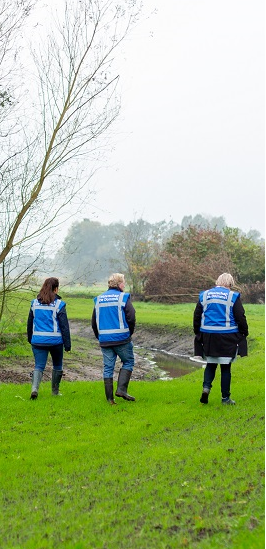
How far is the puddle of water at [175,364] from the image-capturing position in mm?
22959

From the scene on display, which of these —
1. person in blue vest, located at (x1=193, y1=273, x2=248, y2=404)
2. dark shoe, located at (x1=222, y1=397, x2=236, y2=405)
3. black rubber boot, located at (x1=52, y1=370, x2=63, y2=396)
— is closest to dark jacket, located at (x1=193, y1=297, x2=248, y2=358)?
person in blue vest, located at (x1=193, y1=273, x2=248, y2=404)

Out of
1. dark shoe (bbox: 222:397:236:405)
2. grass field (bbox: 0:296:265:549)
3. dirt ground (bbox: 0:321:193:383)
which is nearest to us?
Answer: grass field (bbox: 0:296:265:549)

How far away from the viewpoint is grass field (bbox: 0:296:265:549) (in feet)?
18.7

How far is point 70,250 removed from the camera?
694 inches

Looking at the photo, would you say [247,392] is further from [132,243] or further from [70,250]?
[132,243]

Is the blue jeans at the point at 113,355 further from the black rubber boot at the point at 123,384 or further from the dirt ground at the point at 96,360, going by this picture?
the dirt ground at the point at 96,360

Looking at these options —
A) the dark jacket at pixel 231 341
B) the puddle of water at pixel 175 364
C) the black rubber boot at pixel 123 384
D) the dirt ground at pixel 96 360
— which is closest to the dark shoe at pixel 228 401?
the dark jacket at pixel 231 341

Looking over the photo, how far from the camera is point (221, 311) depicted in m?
11.4

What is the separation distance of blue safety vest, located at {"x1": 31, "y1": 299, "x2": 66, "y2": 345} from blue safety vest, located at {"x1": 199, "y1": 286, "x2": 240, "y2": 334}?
292 centimetres

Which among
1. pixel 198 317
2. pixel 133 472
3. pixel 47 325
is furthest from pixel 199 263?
pixel 133 472

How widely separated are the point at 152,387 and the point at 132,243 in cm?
4937

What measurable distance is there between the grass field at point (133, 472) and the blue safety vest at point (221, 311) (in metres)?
1.31

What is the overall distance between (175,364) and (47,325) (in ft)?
44.0

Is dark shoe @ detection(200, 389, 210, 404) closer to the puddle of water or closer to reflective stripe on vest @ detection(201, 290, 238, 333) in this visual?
reflective stripe on vest @ detection(201, 290, 238, 333)
